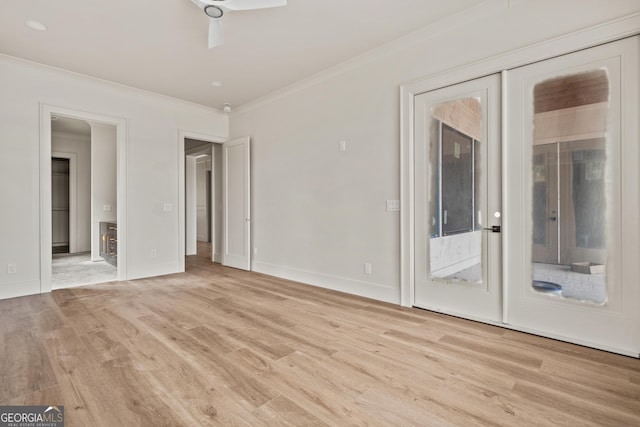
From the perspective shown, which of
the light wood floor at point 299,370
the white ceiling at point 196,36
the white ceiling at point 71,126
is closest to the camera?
the light wood floor at point 299,370

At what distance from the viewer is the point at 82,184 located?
7.66 m

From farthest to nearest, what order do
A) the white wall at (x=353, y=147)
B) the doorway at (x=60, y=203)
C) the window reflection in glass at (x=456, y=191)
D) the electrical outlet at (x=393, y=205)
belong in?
1. the doorway at (x=60, y=203)
2. the electrical outlet at (x=393, y=205)
3. the window reflection in glass at (x=456, y=191)
4. the white wall at (x=353, y=147)

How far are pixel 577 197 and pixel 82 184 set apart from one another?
945 cm

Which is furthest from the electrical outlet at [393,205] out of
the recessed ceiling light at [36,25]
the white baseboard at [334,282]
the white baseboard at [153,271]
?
the recessed ceiling light at [36,25]

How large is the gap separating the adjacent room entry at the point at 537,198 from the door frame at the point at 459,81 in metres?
0.05

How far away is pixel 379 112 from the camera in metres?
3.66

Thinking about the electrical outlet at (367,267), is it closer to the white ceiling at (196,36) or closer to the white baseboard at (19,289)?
the white ceiling at (196,36)

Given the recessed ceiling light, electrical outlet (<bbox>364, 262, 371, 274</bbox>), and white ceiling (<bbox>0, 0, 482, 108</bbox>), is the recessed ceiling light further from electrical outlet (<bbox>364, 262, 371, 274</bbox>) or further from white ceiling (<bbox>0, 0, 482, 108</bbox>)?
electrical outlet (<bbox>364, 262, 371, 274</bbox>)

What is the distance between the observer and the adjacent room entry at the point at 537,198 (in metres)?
2.30

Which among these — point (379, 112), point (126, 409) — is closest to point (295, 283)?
point (379, 112)

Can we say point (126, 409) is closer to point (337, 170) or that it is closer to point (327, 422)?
point (327, 422)

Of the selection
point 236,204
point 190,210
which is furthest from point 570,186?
point 190,210

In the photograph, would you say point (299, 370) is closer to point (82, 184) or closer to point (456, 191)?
point (456, 191)

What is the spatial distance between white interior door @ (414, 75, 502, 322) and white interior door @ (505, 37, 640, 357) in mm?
145
